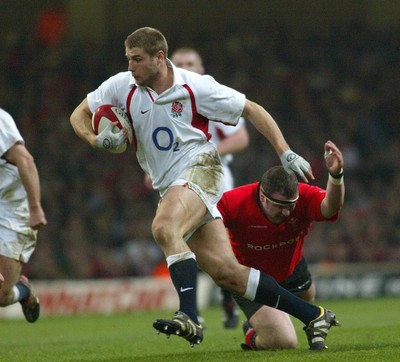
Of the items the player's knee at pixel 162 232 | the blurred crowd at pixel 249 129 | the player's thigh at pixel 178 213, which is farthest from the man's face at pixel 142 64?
the blurred crowd at pixel 249 129

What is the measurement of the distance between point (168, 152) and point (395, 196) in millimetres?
12208

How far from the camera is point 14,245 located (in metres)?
9.08

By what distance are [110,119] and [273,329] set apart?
2011mm

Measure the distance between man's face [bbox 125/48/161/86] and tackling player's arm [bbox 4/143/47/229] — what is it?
1.58 meters

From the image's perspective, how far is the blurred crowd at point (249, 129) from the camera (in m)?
18.2

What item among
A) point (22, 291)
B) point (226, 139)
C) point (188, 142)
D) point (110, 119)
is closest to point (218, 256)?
point (188, 142)

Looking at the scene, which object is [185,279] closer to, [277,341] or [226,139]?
[277,341]

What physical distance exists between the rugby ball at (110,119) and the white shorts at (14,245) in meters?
2.27

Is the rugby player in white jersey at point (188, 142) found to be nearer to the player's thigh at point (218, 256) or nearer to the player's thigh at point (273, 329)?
the player's thigh at point (218, 256)

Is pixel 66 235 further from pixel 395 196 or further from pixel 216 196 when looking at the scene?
pixel 216 196

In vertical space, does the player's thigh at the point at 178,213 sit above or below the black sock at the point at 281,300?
above

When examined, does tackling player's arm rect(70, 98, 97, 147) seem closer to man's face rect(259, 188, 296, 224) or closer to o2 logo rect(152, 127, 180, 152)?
o2 logo rect(152, 127, 180, 152)

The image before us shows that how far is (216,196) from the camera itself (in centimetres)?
730

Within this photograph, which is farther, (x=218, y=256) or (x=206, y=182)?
(x=206, y=182)
